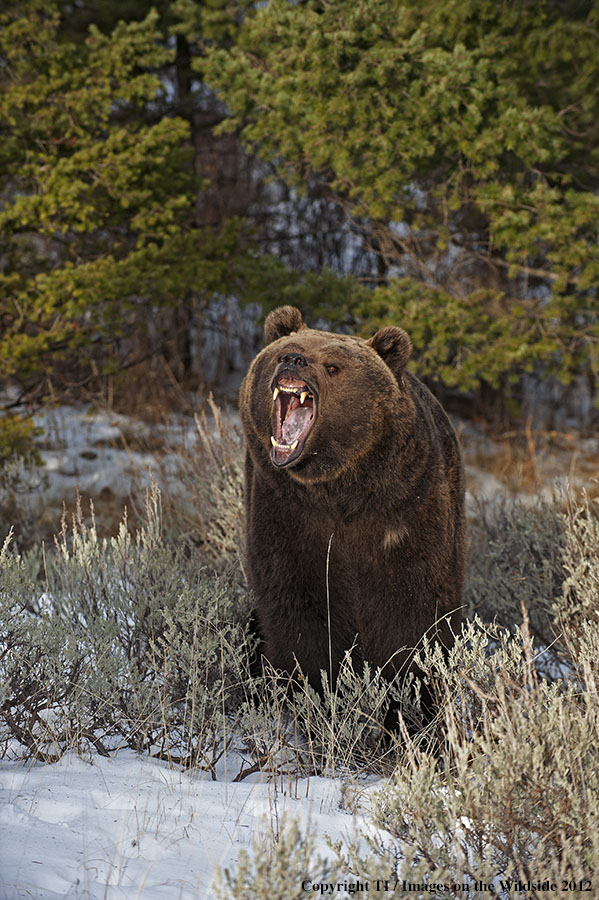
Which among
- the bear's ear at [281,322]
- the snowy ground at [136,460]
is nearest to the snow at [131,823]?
the bear's ear at [281,322]

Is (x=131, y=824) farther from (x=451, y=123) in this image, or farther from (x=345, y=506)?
(x=451, y=123)

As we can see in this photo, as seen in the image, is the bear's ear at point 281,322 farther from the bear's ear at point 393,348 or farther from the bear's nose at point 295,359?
the bear's nose at point 295,359

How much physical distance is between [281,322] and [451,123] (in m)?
4.92

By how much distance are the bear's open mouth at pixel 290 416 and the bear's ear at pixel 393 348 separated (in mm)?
368

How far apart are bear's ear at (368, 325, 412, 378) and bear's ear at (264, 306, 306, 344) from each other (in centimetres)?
37

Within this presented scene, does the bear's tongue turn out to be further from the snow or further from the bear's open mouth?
the snow

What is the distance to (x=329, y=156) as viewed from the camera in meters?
7.73

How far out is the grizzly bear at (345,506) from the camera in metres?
2.77

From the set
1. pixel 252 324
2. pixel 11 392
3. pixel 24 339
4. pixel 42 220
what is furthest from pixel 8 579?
pixel 252 324

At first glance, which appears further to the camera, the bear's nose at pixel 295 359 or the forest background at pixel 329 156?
the forest background at pixel 329 156

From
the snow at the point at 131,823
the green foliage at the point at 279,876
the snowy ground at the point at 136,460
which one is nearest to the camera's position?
the green foliage at the point at 279,876

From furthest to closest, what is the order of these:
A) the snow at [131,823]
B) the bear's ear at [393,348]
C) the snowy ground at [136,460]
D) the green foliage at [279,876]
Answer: the snowy ground at [136,460]
the bear's ear at [393,348]
the snow at [131,823]
the green foliage at [279,876]

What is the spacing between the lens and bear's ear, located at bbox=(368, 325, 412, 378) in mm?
2955

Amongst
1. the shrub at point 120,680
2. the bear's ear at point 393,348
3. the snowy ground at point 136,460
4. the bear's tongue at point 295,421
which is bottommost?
the snowy ground at point 136,460
